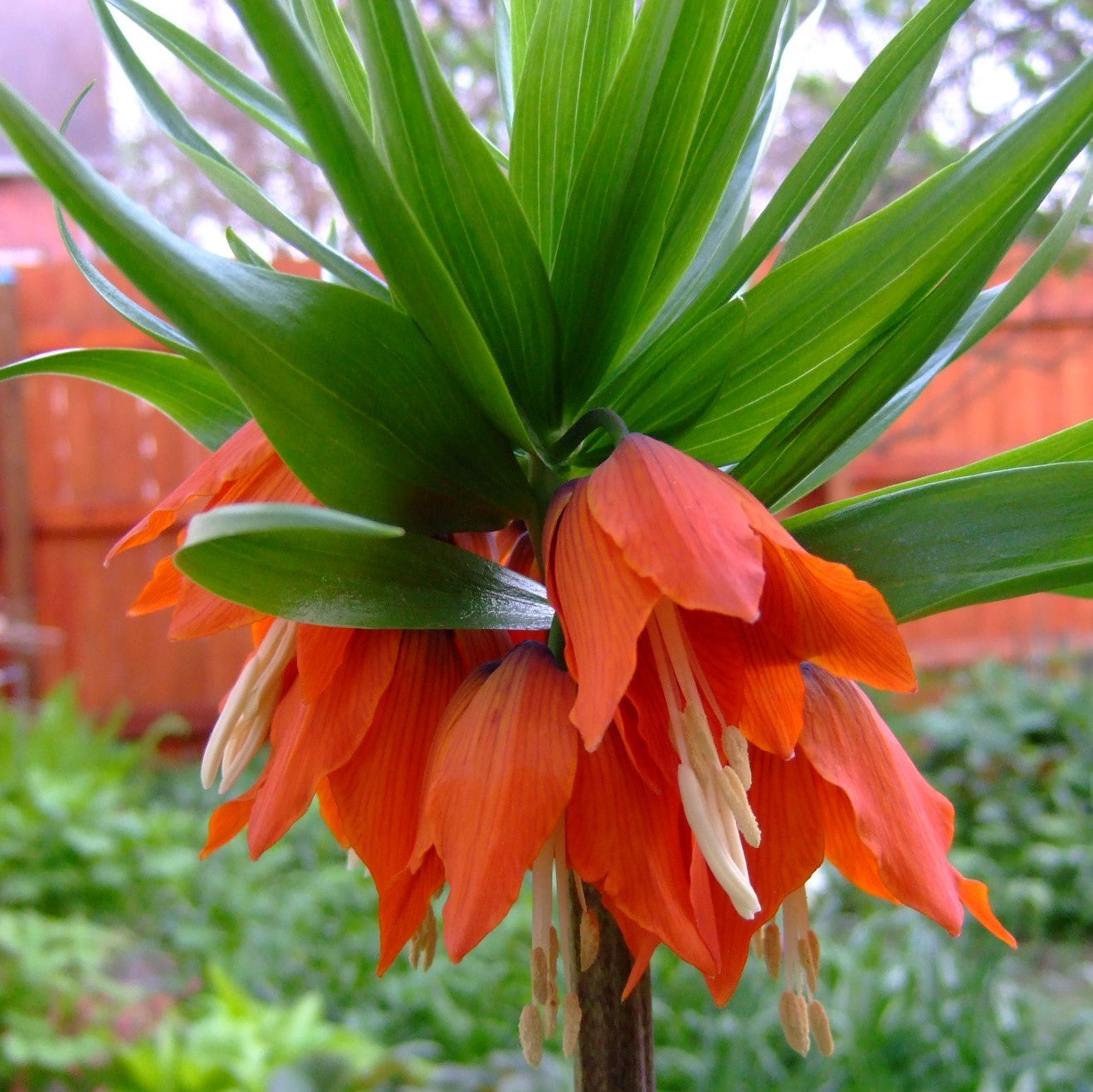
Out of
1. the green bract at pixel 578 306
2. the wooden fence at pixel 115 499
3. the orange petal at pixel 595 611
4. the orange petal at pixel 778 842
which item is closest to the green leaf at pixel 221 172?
the green bract at pixel 578 306

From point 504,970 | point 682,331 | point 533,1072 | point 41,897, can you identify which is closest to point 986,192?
point 682,331

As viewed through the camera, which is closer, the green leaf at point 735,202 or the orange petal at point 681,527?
the orange petal at point 681,527

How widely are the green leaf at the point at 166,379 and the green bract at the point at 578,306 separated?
1 cm

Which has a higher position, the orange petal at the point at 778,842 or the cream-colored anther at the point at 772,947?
the orange petal at the point at 778,842

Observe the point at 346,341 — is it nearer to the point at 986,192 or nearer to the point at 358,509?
the point at 358,509

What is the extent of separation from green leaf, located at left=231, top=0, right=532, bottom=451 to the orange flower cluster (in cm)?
6

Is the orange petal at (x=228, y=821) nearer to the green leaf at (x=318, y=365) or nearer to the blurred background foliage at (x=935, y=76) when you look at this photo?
the green leaf at (x=318, y=365)

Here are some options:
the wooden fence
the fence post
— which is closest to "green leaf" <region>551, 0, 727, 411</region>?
the wooden fence

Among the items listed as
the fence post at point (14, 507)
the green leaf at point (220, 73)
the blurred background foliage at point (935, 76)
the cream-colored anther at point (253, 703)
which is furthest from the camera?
the fence post at point (14, 507)

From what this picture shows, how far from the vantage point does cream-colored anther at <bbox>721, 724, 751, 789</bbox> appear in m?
0.34

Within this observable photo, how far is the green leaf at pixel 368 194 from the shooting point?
0.93 feet

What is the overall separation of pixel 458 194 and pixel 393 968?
2.03 metres

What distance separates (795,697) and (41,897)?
2535 mm

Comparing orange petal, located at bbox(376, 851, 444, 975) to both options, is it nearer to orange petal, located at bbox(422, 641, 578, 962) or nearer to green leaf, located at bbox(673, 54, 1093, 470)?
orange petal, located at bbox(422, 641, 578, 962)
